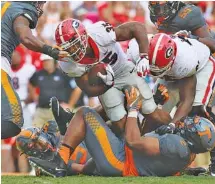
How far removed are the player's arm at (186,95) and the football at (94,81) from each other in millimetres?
689

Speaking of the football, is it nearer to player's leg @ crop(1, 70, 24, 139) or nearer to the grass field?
player's leg @ crop(1, 70, 24, 139)

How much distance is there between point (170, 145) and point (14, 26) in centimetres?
169

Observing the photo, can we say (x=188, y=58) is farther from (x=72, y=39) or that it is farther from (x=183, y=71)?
(x=72, y=39)

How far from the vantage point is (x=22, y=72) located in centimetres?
940

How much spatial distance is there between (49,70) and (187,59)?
9.18 feet

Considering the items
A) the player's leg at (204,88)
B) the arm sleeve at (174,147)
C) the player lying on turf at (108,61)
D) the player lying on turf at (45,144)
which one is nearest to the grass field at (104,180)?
the arm sleeve at (174,147)

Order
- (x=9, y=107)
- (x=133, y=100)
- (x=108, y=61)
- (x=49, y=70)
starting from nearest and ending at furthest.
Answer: (x=133, y=100)
(x=9, y=107)
(x=108, y=61)
(x=49, y=70)

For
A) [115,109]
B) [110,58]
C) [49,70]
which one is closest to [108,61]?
[110,58]

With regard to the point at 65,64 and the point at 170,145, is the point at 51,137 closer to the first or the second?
the point at 65,64

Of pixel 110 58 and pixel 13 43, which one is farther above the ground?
pixel 13 43

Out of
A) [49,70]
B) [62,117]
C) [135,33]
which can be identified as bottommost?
[49,70]

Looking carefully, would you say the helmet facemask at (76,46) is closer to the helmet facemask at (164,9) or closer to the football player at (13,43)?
the football player at (13,43)

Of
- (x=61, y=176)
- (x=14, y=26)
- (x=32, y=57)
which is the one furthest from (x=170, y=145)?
(x=32, y=57)

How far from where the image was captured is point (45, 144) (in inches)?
252
